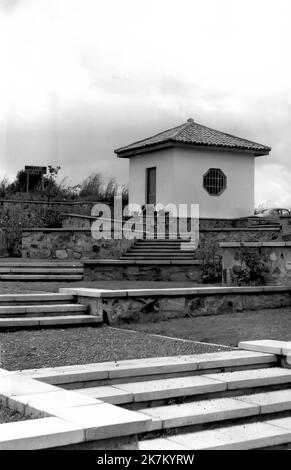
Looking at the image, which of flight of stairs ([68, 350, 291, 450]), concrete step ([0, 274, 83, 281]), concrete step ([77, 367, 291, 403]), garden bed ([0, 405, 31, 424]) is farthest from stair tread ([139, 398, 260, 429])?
concrete step ([0, 274, 83, 281])

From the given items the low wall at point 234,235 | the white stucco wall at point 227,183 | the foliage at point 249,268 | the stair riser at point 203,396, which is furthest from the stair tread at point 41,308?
the white stucco wall at point 227,183

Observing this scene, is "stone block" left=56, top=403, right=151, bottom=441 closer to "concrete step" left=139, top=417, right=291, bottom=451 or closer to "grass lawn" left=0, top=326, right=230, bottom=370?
"concrete step" left=139, top=417, right=291, bottom=451

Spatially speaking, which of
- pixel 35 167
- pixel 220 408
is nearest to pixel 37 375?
pixel 220 408

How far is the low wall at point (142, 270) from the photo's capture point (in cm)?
1311

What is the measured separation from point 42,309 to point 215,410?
4246 mm

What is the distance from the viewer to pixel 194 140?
77.8 ft

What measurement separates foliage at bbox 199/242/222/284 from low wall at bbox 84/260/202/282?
339 millimetres

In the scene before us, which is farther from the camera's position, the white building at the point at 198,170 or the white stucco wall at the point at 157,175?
the white stucco wall at the point at 157,175

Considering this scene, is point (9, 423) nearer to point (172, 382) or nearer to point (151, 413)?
point (151, 413)

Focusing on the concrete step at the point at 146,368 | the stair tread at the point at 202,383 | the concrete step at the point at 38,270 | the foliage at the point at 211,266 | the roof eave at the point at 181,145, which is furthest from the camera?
the roof eave at the point at 181,145

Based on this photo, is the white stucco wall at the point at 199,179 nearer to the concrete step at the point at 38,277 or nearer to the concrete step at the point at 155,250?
the concrete step at the point at 155,250

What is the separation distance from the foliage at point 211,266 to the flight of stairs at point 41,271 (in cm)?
250

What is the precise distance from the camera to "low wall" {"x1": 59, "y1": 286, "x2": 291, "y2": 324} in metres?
9.28
